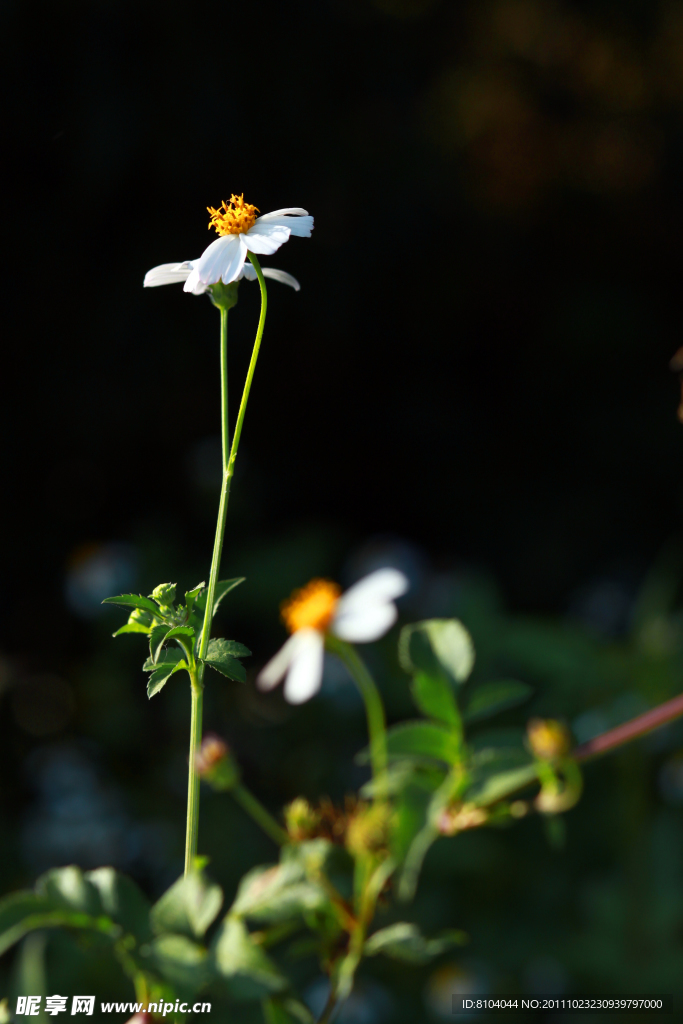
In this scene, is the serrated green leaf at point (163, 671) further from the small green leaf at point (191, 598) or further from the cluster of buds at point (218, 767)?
the cluster of buds at point (218, 767)

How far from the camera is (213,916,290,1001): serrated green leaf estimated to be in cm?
30

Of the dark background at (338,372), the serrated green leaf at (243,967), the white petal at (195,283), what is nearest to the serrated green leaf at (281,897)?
the serrated green leaf at (243,967)

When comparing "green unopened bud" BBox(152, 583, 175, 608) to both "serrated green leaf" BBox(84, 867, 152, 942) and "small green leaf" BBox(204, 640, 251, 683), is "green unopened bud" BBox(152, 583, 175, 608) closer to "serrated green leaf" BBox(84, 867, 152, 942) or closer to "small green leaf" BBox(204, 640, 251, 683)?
"small green leaf" BBox(204, 640, 251, 683)

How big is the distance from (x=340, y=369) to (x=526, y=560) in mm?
558

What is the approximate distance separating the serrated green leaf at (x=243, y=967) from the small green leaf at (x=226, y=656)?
4.4 inches

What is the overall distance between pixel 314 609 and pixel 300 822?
0.45 ft

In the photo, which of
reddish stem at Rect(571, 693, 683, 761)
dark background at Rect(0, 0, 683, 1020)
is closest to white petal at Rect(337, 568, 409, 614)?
reddish stem at Rect(571, 693, 683, 761)

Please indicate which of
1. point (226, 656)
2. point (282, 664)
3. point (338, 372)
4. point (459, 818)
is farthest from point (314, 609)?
point (338, 372)

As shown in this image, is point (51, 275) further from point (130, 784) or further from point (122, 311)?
point (130, 784)

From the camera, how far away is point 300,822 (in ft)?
1.42

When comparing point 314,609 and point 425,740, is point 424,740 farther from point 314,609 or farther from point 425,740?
point 314,609

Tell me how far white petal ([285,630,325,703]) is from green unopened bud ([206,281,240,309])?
16cm

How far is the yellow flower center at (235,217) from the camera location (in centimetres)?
32

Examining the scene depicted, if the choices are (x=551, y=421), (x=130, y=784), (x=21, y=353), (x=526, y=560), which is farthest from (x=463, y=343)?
(x=130, y=784)
